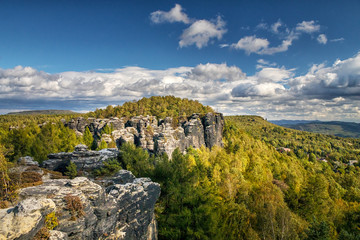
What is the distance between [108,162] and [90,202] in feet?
54.6

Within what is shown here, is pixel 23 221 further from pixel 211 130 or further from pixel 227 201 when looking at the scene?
pixel 211 130

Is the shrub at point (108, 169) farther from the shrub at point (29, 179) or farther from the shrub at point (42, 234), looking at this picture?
the shrub at point (42, 234)

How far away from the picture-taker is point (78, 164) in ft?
95.0

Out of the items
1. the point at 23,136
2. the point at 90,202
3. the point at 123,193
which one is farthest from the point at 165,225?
the point at 23,136

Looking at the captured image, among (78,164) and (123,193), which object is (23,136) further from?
(123,193)

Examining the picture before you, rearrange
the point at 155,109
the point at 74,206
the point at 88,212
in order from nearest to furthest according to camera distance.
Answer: the point at 74,206
the point at 88,212
the point at 155,109

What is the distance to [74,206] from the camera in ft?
42.2

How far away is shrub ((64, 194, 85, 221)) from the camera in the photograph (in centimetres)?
1270

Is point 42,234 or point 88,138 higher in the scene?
point 42,234

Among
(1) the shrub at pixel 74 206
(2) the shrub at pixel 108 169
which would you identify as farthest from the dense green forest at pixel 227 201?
(1) the shrub at pixel 74 206

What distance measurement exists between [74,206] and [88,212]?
1.22 meters

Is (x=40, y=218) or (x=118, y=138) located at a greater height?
(x=40, y=218)

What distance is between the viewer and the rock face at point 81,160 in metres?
29.0

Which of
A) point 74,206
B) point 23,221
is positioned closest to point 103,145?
point 74,206
